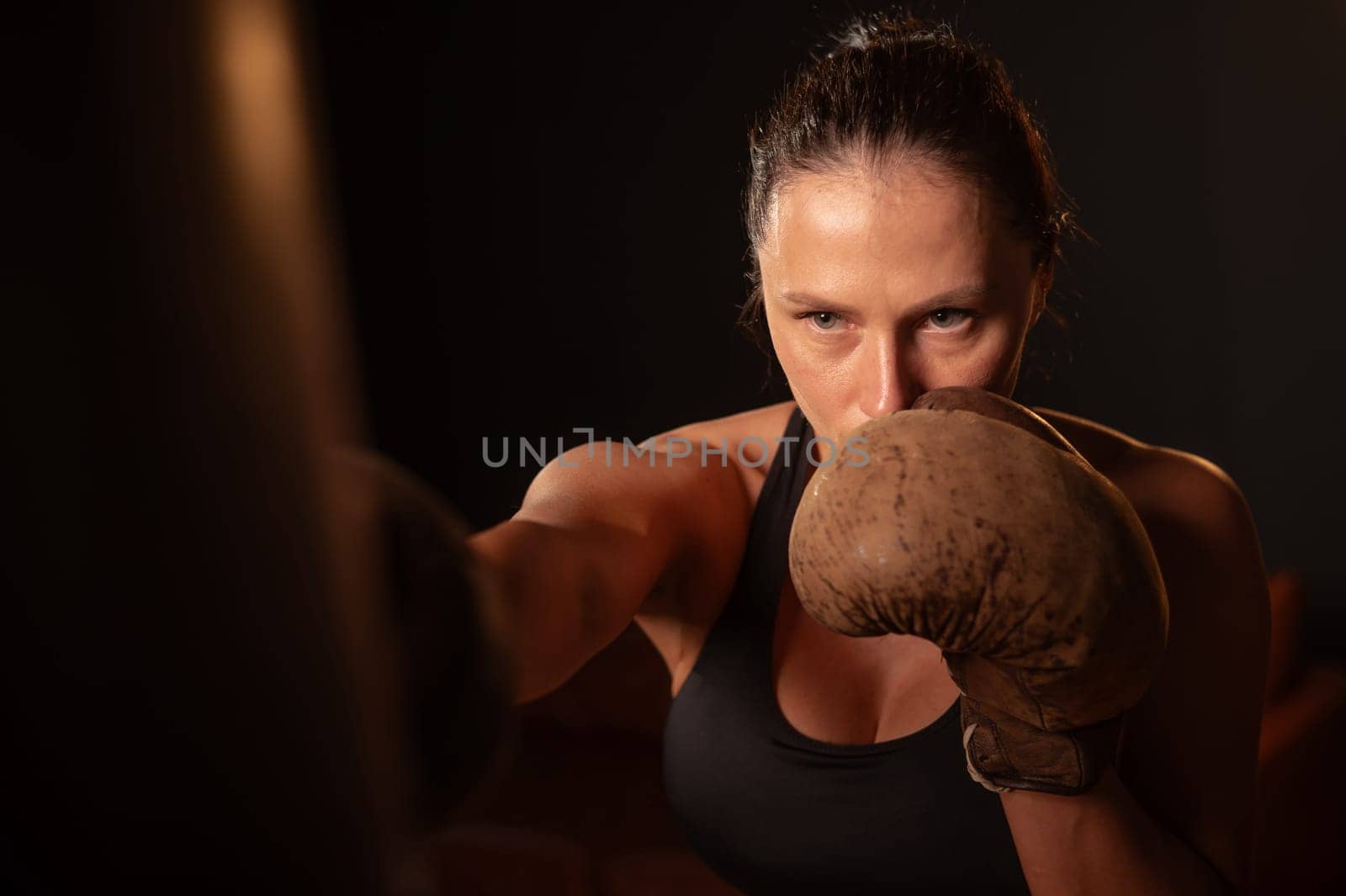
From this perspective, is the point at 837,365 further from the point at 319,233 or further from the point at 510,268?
the point at 510,268

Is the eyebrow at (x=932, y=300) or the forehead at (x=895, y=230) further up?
the forehead at (x=895, y=230)

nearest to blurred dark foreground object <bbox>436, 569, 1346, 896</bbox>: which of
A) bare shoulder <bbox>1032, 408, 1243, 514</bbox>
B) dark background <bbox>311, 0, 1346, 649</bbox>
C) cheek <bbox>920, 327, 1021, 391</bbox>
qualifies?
dark background <bbox>311, 0, 1346, 649</bbox>

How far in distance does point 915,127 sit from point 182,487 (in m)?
0.68

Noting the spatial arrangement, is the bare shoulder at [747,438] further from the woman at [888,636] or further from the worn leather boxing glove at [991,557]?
the worn leather boxing glove at [991,557]

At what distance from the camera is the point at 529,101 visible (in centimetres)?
161

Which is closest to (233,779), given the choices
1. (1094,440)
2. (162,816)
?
(162,816)

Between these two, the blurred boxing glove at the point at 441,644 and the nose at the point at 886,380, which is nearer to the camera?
the blurred boxing glove at the point at 441,644

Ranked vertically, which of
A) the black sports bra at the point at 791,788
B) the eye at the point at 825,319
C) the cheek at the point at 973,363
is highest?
the eye at the point at 825,319

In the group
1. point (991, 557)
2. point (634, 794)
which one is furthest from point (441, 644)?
point (634, 794)

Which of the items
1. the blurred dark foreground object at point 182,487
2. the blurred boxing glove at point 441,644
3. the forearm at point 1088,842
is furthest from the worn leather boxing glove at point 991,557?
the blurred dark foreground object at point 182,487

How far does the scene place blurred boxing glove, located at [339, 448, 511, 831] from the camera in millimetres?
189

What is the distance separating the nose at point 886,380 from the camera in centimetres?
68

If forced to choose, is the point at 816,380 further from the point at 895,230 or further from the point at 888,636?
the point at 888,636

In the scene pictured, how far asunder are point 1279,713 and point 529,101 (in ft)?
4.06
